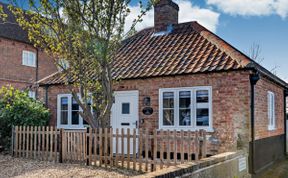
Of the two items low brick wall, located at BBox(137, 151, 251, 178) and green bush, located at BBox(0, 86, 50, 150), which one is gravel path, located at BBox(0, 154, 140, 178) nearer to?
low brick wall, located at BBox(137, 151, 251, 178)

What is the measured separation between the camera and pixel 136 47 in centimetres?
1507

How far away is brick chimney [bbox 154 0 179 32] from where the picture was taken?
15.1 metres

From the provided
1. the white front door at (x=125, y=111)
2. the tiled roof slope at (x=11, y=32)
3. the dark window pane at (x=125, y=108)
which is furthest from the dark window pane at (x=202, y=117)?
the tiled roof slope at (x=11, y=32)

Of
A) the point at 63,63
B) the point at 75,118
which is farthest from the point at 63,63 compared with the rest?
the point at 75,118

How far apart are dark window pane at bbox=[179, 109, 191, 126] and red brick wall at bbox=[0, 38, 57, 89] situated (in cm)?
1654

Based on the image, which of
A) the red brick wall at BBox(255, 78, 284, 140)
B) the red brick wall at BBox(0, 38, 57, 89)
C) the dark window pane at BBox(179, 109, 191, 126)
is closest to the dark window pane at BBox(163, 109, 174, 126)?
the dark window pane at BBox(179, 109, 191, 126)

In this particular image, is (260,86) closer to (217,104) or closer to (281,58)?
(217,104)

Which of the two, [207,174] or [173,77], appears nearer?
[207,174]

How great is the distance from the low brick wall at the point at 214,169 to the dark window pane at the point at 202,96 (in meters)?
2.22

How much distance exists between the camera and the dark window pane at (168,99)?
11961 mm

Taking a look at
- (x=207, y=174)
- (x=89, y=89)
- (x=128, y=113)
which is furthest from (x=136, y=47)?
(x=207, y=174)

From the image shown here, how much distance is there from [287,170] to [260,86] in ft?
10.6

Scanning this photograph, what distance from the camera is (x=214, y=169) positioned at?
292 inches

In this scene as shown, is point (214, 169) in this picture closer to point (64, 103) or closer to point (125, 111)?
point (125, 111)
